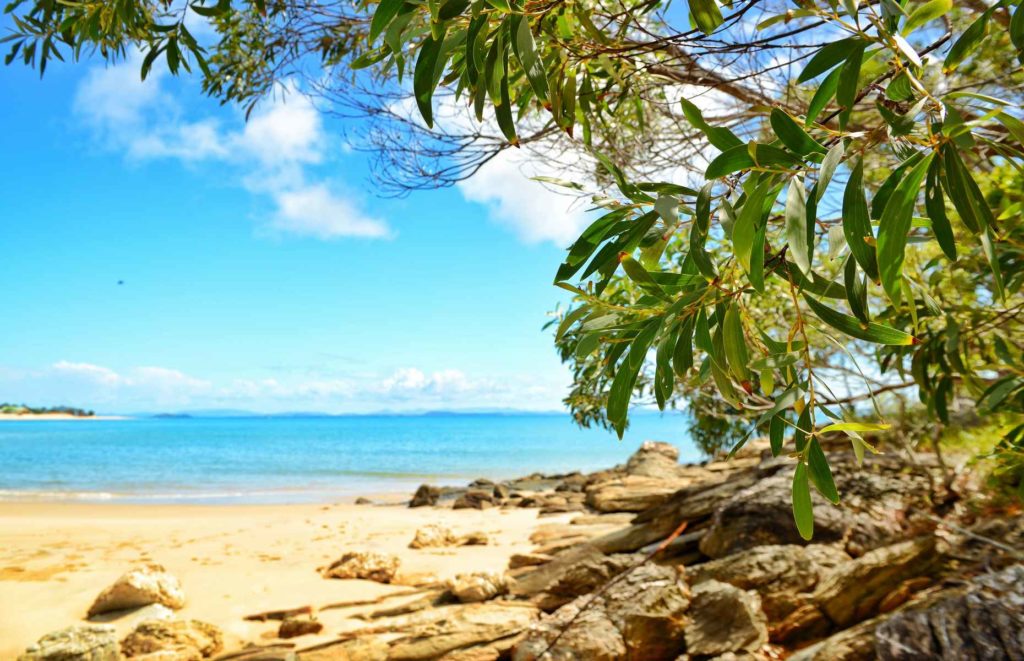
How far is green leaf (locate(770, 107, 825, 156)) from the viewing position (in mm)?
1019

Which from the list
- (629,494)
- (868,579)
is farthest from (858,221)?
(629,494)

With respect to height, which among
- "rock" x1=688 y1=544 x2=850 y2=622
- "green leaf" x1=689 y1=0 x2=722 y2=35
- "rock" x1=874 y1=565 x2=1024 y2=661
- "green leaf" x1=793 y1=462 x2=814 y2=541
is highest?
"green leaf" x1=689 y1=0 x2=722 y2=35

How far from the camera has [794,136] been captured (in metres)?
1.04

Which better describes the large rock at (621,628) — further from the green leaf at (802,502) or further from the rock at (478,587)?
the green leaf at (802,502)

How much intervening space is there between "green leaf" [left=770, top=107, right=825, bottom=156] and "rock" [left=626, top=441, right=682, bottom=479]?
13.5 metres

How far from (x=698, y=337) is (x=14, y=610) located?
25.6 ft

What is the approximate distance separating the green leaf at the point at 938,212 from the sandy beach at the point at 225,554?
5.45 m

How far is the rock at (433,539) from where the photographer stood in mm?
10234

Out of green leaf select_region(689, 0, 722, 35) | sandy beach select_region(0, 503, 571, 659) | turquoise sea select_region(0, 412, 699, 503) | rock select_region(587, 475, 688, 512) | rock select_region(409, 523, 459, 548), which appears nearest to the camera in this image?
green leaf select_region(689, 0, 722, 35)

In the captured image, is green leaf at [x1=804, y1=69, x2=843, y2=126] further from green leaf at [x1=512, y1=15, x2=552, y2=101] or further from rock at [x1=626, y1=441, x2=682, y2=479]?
rock at [x1=626, y1=441, x2=682, y2=479]

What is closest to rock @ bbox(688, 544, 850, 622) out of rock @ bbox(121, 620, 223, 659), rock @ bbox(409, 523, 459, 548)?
rock @ bbox(121, 620, 223, 659)

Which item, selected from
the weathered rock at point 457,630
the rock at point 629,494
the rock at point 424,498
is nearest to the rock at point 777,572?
the weathered rock at point 457,630

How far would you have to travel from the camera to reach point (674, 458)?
1728cm

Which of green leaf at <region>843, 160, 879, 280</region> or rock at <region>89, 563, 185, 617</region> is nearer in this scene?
green leaf at <region>843, 160, 879, 280</region>
